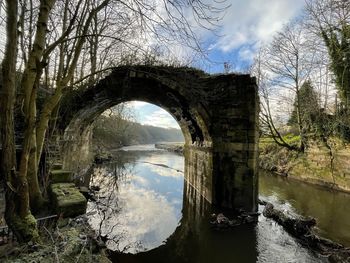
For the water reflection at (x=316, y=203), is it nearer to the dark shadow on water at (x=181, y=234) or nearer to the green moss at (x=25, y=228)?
the dark shadow on water at (x=181, y=234)

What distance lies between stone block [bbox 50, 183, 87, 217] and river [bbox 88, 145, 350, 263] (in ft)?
2.68

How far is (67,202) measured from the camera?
4070mm

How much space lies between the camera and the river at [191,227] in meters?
5.16

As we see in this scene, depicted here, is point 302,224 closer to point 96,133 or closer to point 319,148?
point 319,148

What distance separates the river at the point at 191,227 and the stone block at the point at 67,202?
0.82 m

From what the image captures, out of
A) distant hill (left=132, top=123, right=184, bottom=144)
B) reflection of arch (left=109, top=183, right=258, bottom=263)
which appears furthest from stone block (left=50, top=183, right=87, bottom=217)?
distant hill (left=132, top=123, right=184, bottom=144)

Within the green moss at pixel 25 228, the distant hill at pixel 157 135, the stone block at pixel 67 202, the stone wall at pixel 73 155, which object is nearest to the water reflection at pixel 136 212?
the stone block at pixel 67 202

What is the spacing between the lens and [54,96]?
162 inches

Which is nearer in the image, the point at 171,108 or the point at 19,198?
the point at 19,198

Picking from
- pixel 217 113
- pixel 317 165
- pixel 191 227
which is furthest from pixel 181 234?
pixel 317 165

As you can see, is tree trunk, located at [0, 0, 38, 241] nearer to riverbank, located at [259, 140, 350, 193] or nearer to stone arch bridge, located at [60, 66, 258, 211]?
stone arch bridge, located at [60, 66, 258, 211]

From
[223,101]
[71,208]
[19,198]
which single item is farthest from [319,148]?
[19,198]

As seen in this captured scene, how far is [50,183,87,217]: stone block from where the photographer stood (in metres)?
4.00

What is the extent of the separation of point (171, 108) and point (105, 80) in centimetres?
330
